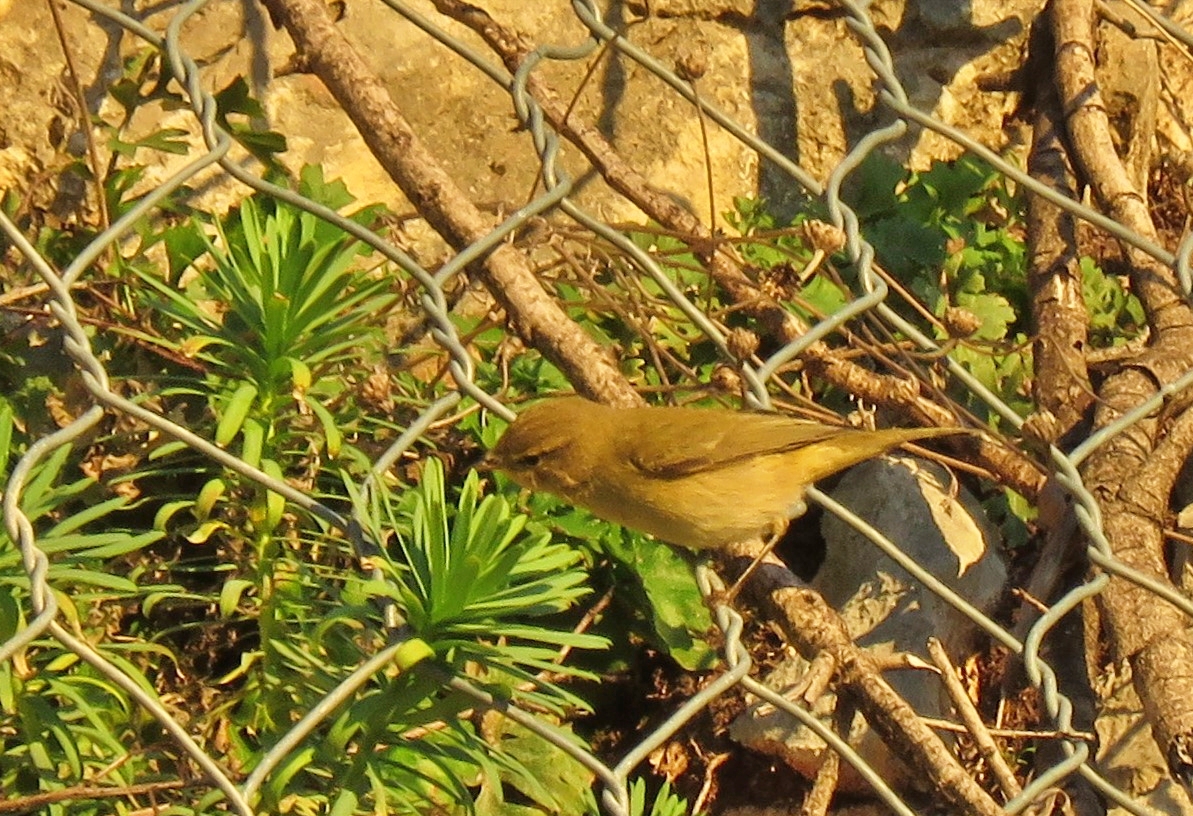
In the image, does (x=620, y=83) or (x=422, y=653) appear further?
(x=620, y=83)

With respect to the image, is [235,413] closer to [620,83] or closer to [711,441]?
[711,441]

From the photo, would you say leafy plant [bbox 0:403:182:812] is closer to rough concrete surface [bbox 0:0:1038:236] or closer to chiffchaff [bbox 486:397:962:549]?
chiffchaff [bbox 486:397:962:549]

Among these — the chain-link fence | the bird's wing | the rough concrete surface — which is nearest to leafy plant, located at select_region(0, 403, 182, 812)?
the chain-link fence

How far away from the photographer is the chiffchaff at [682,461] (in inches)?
102

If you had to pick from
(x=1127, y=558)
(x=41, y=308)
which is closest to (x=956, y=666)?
(x=1127, y=558)

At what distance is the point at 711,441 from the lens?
2.79 metres

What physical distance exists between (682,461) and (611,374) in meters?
0.22

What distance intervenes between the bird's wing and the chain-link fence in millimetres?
120

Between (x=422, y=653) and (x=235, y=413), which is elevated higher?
(x=235, y=413)

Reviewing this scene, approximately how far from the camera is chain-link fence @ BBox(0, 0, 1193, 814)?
183 centimetres

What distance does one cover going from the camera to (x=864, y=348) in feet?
9.57

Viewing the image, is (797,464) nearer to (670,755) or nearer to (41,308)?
(670,755)

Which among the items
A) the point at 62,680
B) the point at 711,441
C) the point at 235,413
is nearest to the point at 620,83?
the point at 711,441

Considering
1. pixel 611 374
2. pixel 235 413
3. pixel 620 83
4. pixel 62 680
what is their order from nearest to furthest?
pixel 62 680 → pixel 235 413 → pixel 611 374 → pixel 620 83
